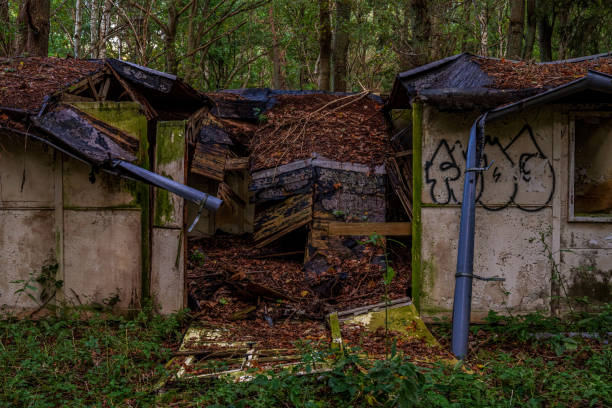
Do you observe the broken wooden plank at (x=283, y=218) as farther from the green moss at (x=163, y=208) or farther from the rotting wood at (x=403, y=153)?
the green moss at (x=163, y=208)

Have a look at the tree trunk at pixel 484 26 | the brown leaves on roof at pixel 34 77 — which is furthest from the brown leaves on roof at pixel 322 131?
the tree trunk at pixel 484 26

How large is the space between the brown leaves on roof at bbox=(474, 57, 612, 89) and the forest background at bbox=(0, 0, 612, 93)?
3.77m

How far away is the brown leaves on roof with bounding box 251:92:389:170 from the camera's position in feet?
29.8

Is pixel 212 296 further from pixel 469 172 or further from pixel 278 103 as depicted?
pixel 278 103

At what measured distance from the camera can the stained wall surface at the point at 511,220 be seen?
18.5 feet

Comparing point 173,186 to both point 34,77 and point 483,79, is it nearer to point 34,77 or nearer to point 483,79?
point 34,77

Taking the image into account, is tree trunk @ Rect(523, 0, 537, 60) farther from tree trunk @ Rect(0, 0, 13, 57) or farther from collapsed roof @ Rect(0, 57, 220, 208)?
tree trunk @ Rect(0, 0, 13, 57)

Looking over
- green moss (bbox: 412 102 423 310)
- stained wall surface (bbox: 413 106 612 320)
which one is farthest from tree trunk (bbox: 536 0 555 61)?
green moss (bbox: 412 102 423 310)

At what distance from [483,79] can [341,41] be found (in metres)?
10.2

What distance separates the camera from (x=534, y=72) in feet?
19.9

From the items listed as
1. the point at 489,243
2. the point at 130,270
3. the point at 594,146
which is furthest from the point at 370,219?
the point at 130,270

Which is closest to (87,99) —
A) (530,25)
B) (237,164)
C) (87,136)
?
(87,136)

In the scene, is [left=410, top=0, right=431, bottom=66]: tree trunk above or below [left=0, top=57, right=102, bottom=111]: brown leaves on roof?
above

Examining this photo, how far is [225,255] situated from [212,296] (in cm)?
240
